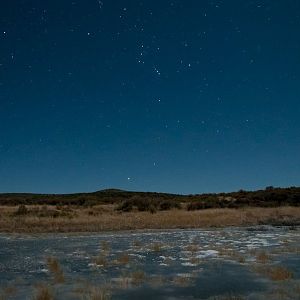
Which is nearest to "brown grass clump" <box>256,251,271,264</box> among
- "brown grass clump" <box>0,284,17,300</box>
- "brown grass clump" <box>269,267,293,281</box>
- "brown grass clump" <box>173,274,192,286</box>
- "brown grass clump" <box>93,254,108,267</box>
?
"brown grass clump" <box>269,267,293,281</box>

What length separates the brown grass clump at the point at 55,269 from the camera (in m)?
12.8

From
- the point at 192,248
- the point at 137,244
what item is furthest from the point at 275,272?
the point at 137,244

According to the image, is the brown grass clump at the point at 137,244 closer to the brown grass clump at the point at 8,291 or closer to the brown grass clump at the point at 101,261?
the brown grass clump at the point at 101,261

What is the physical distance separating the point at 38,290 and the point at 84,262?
198 inches

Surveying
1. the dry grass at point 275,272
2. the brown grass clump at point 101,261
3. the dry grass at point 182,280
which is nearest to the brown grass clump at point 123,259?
the brown grass clump at point 101,261

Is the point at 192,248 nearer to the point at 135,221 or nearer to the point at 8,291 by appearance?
the point at 8,291

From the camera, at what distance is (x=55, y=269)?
14562 millimetres

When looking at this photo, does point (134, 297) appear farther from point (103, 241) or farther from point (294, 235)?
point (294, 235)

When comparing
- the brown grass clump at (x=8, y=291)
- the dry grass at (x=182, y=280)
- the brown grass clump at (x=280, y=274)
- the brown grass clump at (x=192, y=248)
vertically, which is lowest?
the brown grass clump at (x=8, y=291)

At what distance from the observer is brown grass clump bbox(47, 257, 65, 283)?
503 inches

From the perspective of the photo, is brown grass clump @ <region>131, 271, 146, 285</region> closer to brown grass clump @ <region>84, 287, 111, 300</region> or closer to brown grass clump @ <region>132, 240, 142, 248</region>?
brown grass clump @ <region>84, 287, 111, 300</region>

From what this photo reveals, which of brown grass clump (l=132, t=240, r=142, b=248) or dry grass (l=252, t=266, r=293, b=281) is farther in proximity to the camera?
brown grass clump (l=132, t=240, r=142, b=248)

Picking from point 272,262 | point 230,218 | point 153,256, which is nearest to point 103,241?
point 153,256

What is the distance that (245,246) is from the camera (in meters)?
20.4
